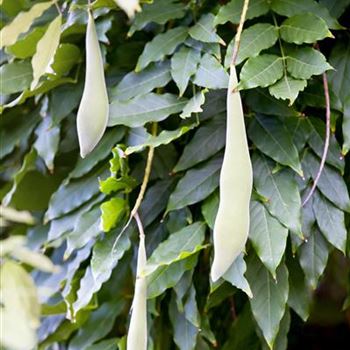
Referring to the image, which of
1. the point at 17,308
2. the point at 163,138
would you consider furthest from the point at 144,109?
the point at 17,308

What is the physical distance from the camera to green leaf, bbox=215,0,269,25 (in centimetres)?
73

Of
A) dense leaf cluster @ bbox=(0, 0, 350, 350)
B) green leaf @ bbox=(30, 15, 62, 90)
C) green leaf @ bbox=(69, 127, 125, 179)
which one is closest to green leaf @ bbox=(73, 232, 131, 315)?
dense leaf cluster @ bbox=(0, 0, 350, 350)

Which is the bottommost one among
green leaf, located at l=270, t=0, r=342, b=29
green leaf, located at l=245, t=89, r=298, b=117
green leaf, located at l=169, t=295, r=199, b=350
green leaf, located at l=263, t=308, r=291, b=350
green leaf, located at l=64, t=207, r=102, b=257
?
green leaf, located at l=263, t=308, r=291, b=350

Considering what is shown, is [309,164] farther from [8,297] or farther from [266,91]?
[8,297]

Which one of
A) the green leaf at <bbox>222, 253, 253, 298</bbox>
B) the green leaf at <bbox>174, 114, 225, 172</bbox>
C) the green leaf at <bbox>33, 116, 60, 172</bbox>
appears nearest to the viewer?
the green leaf at <bbox>222, 253, 253, 298</bbox>

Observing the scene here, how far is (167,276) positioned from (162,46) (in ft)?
0.89

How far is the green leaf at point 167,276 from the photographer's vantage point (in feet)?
2.41

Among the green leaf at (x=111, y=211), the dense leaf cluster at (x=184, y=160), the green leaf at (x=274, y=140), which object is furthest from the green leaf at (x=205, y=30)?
the green leaf at (x=111, y=211)

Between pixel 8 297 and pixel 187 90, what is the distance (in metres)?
0.32

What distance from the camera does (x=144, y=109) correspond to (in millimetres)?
757

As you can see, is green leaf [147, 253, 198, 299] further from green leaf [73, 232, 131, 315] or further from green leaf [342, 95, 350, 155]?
green leaf [342, 95, 350, 155]

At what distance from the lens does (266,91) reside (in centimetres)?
77

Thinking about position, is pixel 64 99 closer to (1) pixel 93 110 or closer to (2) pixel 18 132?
(2) pixel 18 132

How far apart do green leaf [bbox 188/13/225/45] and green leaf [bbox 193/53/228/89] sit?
2 cm
